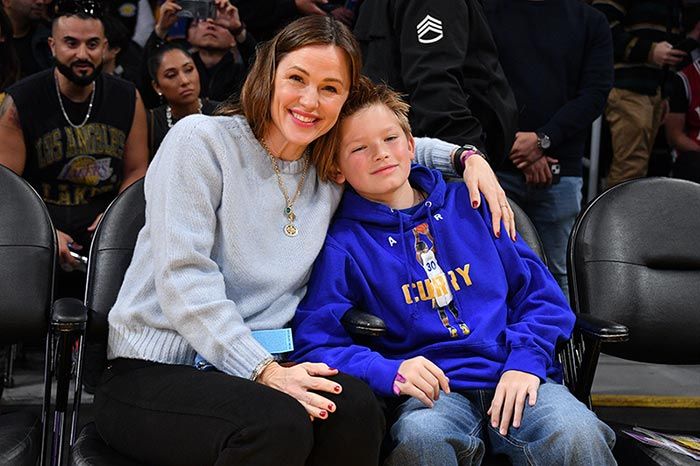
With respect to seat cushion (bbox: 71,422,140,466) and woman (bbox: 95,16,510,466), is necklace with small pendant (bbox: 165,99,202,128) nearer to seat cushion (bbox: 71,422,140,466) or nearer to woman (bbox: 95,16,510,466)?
woman (bbox: 95,16,510,466)

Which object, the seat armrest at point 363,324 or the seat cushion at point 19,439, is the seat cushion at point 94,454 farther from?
the seat armrest at point 363,324

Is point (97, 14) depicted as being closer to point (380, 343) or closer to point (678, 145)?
point (380, 343)

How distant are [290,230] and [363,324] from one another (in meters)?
0.29

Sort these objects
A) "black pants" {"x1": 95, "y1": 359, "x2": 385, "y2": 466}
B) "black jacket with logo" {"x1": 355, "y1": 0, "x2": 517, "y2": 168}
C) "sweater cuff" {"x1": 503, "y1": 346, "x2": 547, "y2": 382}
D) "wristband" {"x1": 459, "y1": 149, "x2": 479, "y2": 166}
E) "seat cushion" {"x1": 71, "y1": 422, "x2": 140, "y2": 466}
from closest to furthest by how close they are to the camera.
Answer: "black pants" {"x1": 95, "y1": 359, "x2": 385, "y2": 466} < "seat cushion" {"x1": 71, "y1": 422, "x2": 140, "y2": 466} < "sweater cuff" {"x1": 503, "y1": 346, "x2": 547, "y2": 382} < "wristband" {"x1": 459, "y1": 149, "x2": 479, "y2": 166} < "black jacket with logo" {"x1": 355, "y1": 0, "x2": 517, "y2": 168}

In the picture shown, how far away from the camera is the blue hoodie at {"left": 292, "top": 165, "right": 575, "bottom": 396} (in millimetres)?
2307

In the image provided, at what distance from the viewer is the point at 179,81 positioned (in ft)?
14.3

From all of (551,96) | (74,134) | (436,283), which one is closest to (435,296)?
(436,283)

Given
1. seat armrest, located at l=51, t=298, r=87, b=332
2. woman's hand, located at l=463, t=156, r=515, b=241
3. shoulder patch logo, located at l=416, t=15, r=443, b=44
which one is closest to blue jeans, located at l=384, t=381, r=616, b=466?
woman's hand, located at l=463, t=156, r=515, b=241

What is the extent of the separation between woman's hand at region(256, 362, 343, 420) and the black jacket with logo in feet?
3.07

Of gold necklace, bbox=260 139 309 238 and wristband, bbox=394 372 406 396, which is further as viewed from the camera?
gold necklace, bbox=260 139 309 238

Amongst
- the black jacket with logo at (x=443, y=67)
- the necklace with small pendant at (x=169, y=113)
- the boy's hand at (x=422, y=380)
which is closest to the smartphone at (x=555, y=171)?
the black jacket with logo at (x=443, y=67)

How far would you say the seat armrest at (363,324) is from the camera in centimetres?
224

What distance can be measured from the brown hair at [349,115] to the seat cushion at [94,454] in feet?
2.60

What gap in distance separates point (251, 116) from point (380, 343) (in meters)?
0.59
